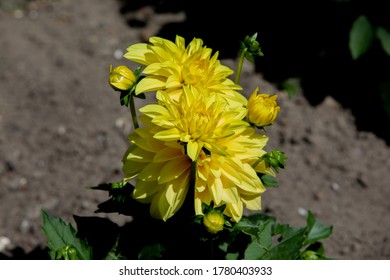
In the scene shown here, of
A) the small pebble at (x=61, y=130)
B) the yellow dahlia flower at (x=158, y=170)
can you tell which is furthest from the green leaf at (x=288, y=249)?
the small pebble at (x=61, y=130)

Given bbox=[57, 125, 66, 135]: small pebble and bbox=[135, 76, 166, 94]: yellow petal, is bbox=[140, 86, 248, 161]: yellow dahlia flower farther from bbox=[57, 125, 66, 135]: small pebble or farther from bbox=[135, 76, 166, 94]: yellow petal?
bbox=[57, 125, 66, 135]: small pebble

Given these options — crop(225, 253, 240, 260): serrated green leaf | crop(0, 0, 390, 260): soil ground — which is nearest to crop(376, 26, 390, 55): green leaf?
crop(0, 0, 390, 260): soil ground

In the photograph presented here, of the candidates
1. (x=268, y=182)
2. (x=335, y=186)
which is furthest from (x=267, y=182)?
(x=335, y=186)

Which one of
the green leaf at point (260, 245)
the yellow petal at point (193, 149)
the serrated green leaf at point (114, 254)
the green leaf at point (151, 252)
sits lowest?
the serrated green leaf at point (114, 254)

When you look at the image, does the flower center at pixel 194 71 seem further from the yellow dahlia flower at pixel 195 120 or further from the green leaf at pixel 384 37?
the green leaf at pixel 384 37

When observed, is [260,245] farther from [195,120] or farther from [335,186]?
[335,186]

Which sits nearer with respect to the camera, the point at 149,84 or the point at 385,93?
the point at 149,84

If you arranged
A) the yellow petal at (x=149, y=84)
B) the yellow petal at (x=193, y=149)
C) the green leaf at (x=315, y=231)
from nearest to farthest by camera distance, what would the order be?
the yellow petal at (x=193, y=149) < the yellow petal at (x=149, y=84) < the green leaf at (x=315, y=231)
